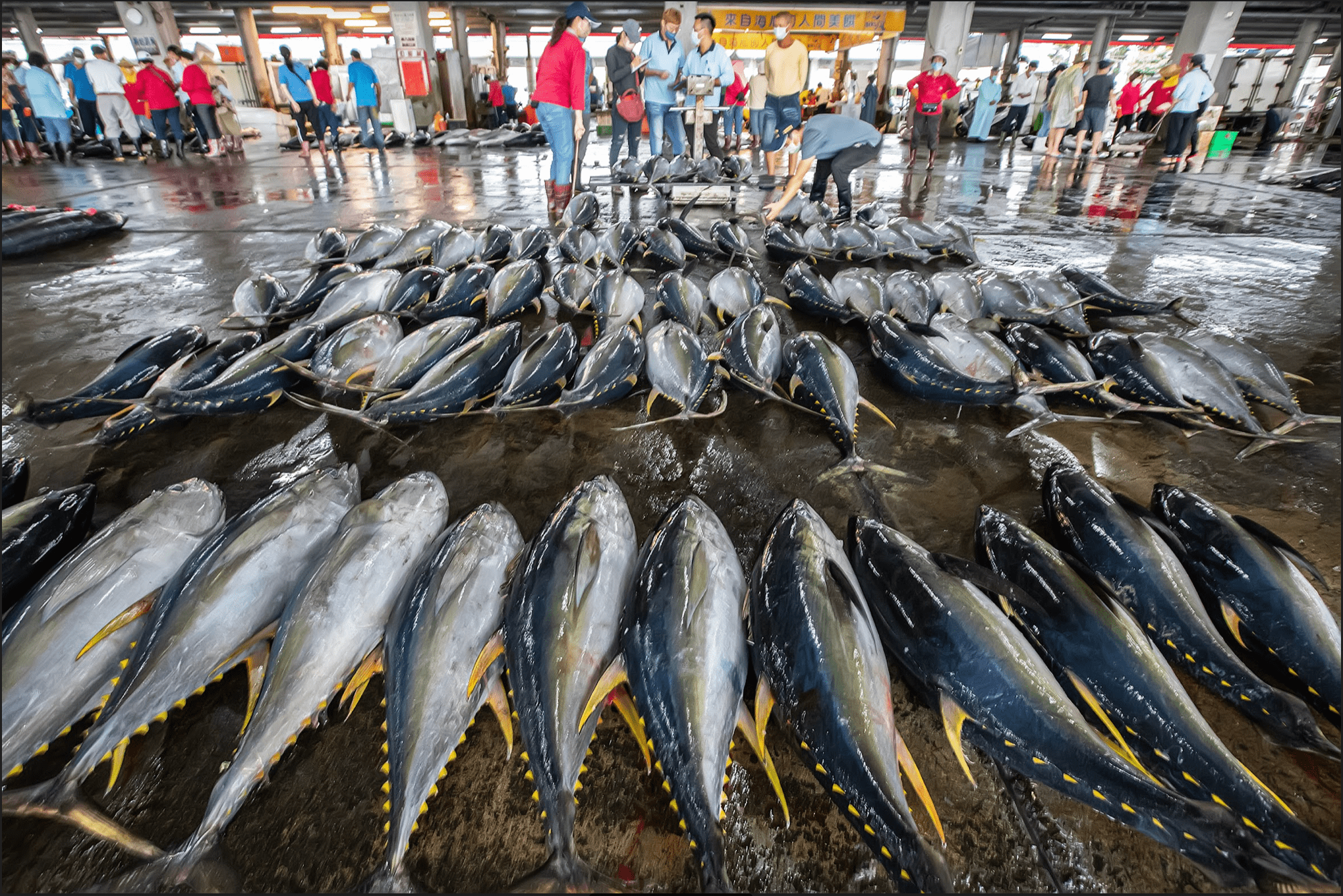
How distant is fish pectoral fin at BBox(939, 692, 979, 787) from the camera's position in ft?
3.80

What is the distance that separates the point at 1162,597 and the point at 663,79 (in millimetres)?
9655

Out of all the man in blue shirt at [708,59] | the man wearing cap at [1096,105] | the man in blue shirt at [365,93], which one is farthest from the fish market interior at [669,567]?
the man in blue shirt at [365,93]

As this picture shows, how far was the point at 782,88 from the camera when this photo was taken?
824 centimetres

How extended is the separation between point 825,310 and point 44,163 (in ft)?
62.0

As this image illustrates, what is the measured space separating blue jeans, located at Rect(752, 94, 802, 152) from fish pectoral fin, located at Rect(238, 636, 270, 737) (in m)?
9.57

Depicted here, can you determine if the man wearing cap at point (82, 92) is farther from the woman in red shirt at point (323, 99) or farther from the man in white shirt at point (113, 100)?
the woman in red shirt at point (323, 99)

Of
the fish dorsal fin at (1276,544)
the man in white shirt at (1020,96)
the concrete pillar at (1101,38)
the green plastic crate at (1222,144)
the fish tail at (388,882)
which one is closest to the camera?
the fish tail at (388,882)

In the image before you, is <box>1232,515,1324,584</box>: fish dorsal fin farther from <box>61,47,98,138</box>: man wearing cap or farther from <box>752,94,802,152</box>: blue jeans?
<box>61,47,98,138</box>: man wearing cap

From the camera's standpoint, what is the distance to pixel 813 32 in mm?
20422

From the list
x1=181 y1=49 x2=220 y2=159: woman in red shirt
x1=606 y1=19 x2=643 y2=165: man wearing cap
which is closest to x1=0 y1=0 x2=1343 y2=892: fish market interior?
x1=606 y1=19 x2=643 y2=165: man wearing cap

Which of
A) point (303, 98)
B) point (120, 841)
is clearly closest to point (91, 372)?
point (120, 841)

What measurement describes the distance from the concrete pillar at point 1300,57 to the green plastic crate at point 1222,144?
Result: 11337 millimetres

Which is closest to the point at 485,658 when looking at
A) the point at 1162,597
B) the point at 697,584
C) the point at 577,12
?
the point at 697,584

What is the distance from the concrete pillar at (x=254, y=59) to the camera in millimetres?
20634
